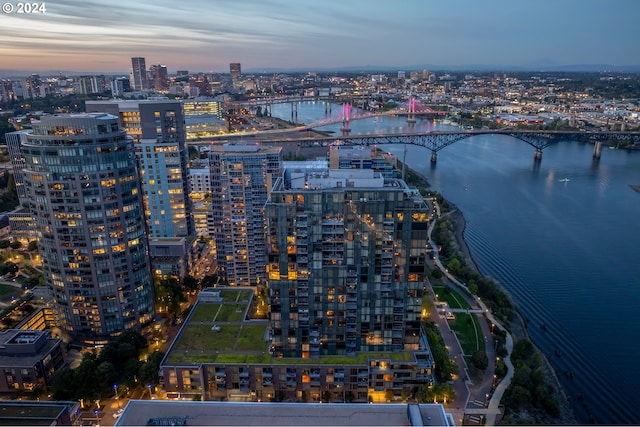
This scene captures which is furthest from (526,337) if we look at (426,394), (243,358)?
(243,358)

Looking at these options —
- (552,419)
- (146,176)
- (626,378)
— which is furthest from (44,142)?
(626,378)

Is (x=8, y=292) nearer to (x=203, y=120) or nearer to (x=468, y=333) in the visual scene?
(x=468, y=333)

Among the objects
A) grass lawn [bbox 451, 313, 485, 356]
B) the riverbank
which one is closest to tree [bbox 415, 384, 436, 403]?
grass lawn [bbox 451, 313, 485, 356]

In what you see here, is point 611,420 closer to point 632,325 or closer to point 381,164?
point 632,325

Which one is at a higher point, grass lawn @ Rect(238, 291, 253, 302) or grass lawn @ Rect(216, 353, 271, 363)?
grass lawn @ Rect(238, 291, 253, 302)

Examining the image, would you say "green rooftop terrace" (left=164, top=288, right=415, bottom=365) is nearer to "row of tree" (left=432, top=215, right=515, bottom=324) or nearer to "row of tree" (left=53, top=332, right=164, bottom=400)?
"row of tree" (left=53, top=332, right=164, bottom=400)

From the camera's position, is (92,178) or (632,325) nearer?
(92,178)
